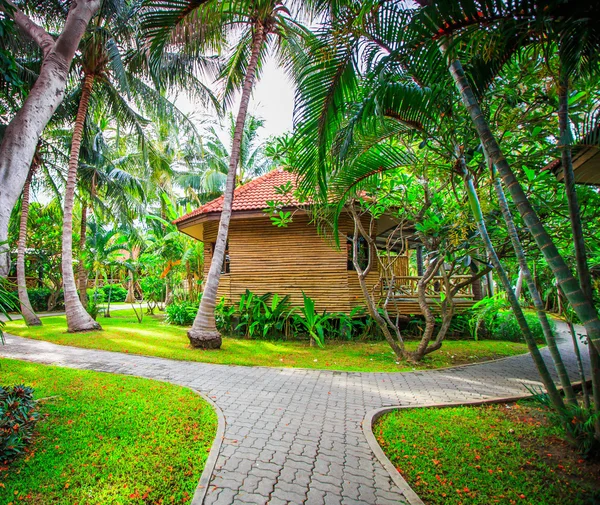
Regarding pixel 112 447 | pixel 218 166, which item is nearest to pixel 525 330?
pixel 112 447

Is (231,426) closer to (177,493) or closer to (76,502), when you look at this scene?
(177,493)

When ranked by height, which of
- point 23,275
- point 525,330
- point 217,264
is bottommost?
point 525,330

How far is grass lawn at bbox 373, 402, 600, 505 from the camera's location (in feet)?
7.80

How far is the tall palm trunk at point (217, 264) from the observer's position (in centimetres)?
784

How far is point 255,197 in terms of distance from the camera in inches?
422

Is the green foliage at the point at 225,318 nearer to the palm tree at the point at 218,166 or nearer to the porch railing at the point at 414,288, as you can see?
the porch railing at the point at 414,288

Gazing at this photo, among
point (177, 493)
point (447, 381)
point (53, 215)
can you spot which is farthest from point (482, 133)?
point (53, 215)

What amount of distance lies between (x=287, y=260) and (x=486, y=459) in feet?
26.2

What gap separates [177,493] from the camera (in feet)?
7.61

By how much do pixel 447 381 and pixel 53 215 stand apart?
23590 millimetres

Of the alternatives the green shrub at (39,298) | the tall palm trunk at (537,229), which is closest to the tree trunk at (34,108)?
the tall palm trunk at (537,229)

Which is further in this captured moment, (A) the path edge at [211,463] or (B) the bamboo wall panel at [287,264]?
(B) the bamboo wall panel at [287,264]

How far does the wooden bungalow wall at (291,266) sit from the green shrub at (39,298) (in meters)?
16.8

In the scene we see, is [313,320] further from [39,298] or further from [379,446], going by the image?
[39,298]
